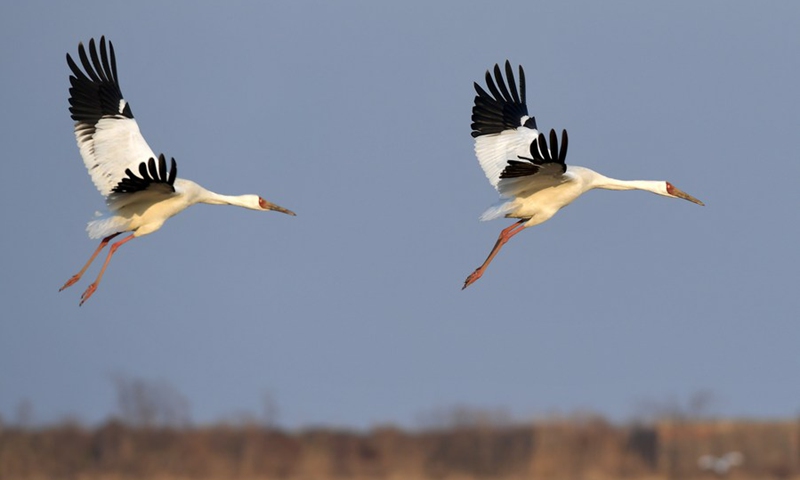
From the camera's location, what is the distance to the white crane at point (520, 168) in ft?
70.3

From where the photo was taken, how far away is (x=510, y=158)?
23.7 metres

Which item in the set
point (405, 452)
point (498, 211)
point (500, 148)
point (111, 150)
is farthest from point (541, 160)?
point (405, 452)

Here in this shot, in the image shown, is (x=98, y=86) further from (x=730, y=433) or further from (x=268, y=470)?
(x=730, y=433)

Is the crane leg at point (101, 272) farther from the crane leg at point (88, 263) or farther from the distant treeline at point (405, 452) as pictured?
the distant treeline at point (405, 452)

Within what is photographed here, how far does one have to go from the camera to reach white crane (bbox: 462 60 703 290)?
21.4m

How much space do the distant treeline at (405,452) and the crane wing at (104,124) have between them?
10299mm

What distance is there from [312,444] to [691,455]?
6940 millimetres

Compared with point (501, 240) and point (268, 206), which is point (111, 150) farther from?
point (501, 240)

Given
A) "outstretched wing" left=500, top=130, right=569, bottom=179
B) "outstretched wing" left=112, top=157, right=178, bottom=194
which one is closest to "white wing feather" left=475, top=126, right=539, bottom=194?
"outstretched wing" left=500, top=130, right=569, bottom=179

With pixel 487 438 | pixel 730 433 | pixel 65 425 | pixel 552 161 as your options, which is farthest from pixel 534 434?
pixel 552 161

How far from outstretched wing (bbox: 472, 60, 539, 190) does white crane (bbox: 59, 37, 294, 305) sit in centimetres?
259

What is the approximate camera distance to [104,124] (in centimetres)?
2344

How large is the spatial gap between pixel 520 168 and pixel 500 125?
2842mm

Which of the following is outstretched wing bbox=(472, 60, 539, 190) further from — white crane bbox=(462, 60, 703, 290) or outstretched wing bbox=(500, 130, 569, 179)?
outstretched wing bbox=(500, 130, 569, 179)
